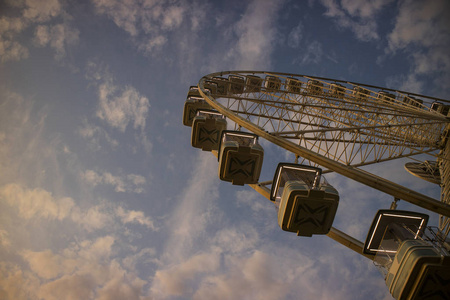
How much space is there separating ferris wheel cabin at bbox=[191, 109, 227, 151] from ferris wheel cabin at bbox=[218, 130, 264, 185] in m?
3.29

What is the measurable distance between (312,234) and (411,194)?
10.7 ft

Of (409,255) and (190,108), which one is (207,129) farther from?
(409,255)

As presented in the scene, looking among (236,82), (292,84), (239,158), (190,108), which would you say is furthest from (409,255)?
(292,84)

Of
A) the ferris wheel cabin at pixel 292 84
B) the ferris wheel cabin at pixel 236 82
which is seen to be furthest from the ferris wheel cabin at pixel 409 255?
the ferris wheel cabin at pixel 236 82

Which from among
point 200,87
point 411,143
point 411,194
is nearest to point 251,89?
point 200,87

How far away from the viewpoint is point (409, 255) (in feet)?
19.2

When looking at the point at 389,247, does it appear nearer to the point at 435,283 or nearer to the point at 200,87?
the point at 435,283

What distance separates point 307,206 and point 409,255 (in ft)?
8.64

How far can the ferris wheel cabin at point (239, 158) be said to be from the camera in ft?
32.8

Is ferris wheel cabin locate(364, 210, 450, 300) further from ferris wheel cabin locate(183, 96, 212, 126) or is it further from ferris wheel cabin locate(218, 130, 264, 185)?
ferris wheel cabin locate(183, 96, 212, 126)

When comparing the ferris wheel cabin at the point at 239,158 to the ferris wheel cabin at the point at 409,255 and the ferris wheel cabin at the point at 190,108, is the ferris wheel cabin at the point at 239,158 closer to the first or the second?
the ferris wheel cabin at the point at 409,255

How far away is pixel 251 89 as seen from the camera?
2494 cm

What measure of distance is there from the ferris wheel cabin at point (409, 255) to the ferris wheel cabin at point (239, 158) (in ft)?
15.3

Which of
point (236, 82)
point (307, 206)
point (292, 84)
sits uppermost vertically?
point (292, 84)
